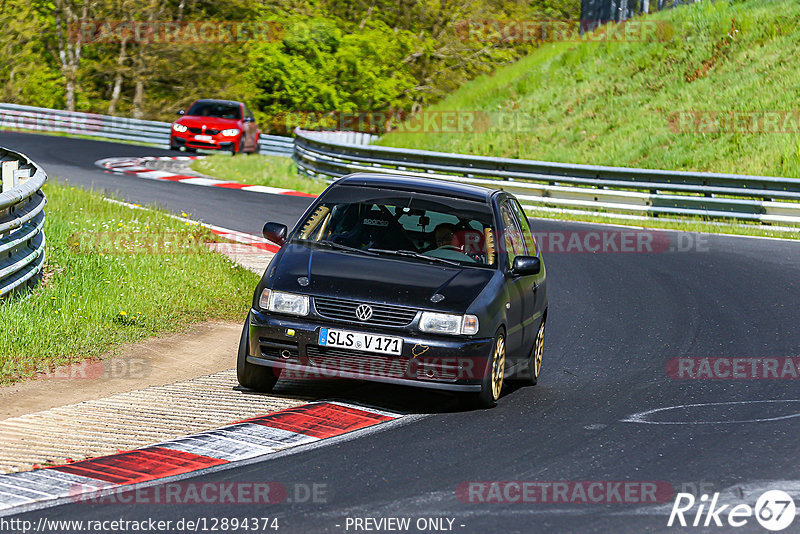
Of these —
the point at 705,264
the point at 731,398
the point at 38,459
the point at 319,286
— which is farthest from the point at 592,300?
the point at 38,459

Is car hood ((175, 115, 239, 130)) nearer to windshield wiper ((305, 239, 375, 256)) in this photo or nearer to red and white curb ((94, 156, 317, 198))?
red and white curb ((94, 156, 317, 198))

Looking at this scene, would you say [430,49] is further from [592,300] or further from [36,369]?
[36,369]

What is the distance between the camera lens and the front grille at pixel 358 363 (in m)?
7.65

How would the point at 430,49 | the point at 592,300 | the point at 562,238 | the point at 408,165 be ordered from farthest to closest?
the point at 430,49, the point at 408,165, the point at 562,238, the point at 592,300

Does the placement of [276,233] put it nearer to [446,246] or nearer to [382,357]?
[446,246]

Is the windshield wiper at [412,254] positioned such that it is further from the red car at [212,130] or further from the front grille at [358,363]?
the red car at [212,130]

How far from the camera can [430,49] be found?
5388 cm

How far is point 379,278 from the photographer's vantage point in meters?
7.88

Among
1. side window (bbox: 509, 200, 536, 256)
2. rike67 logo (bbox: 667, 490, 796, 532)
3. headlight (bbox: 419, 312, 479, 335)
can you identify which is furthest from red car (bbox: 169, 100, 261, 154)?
rike67 logo (bbox: 667, 490, 796, 532)

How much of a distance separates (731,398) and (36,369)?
5090mm

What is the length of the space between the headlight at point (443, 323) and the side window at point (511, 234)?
1135 millimetres

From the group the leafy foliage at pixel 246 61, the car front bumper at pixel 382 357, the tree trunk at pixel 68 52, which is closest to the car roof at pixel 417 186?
the car front bumper at pixel 382 357

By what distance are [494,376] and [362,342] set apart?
3.48ft

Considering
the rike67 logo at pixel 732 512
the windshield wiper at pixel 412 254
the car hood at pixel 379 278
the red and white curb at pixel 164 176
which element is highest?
the windshield wiper at pixel 412 254
